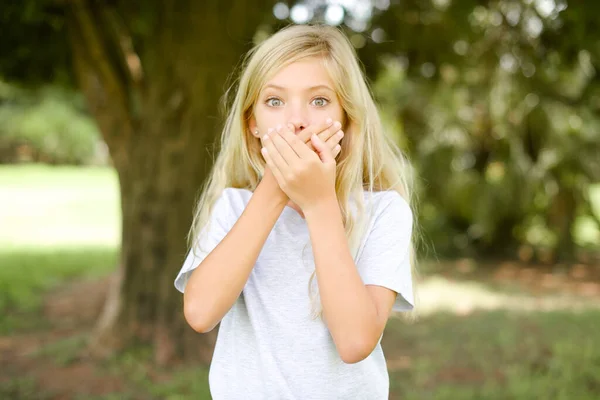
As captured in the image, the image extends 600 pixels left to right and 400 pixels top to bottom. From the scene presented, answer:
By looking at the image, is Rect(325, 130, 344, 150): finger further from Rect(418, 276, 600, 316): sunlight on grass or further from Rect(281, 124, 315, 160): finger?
Rect(418, 276, 600, 316): sunlight on grass

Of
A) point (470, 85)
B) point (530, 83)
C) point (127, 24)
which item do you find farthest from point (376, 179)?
point (470, 85)

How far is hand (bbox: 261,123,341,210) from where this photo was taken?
1.46 meters

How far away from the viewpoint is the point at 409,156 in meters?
4.32

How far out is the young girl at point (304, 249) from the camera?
1.45 metres

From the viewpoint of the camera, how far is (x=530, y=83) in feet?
25.5

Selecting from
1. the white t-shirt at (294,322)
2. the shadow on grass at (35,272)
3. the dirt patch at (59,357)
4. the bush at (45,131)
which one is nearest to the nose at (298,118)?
the white t-shirt at (294,322)

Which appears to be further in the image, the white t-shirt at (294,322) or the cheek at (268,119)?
the cheek at (268,119)

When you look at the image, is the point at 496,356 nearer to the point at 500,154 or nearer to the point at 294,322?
the point at 294,322

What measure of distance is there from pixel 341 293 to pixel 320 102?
50 cm

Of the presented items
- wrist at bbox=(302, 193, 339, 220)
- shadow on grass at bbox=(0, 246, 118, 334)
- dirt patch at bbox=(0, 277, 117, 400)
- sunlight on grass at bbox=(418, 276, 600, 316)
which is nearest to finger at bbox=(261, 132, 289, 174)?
wrist at bbox=(302, 193, 339, 220)

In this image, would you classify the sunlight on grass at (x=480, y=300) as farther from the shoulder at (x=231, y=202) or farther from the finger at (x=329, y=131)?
the finger at (x=329, y=131)

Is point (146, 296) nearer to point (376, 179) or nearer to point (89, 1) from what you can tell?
point (89, 1)

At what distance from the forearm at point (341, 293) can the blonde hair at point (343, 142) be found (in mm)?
104

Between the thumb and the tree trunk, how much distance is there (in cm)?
364
